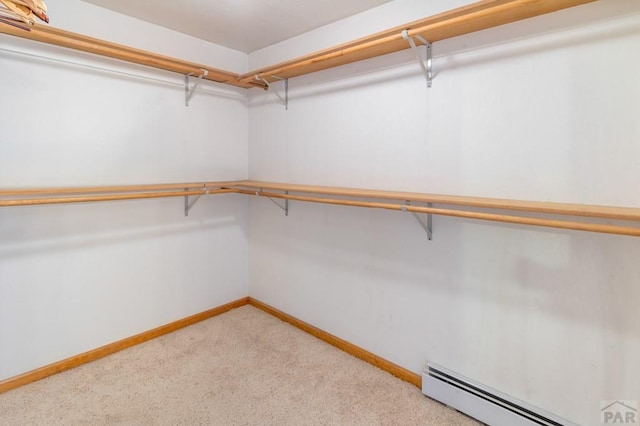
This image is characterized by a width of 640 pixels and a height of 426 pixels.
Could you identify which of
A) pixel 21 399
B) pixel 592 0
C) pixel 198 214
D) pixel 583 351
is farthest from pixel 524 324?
pixel 21 399

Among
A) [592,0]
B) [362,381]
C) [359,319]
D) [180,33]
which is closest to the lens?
[592,0]

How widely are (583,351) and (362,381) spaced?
1174mm

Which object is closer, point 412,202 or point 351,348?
point 412,202

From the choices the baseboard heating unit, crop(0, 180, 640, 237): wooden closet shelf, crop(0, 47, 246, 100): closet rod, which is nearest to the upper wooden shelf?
crop(0, 47, 246, 100): closet rod

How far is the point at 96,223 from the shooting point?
7.55 ft

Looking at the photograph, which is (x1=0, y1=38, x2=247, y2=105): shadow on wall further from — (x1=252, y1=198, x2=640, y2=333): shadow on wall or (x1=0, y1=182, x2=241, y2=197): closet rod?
(x1=252, y1=198, x2=640, y2=333): shadow on wall

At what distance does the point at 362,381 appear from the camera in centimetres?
211

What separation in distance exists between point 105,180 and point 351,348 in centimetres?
207

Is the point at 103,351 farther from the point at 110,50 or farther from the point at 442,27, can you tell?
the point at 442,27

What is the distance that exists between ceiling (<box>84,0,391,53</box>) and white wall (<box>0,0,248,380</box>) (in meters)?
0.15

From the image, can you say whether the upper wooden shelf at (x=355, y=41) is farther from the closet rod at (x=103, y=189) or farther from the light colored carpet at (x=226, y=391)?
the light colored carpet at (x=226, y=391)

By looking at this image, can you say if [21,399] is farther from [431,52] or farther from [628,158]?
[628,158]

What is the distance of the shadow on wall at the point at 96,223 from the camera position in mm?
2008

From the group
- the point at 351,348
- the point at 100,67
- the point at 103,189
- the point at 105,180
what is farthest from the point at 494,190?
the point at 100,67
